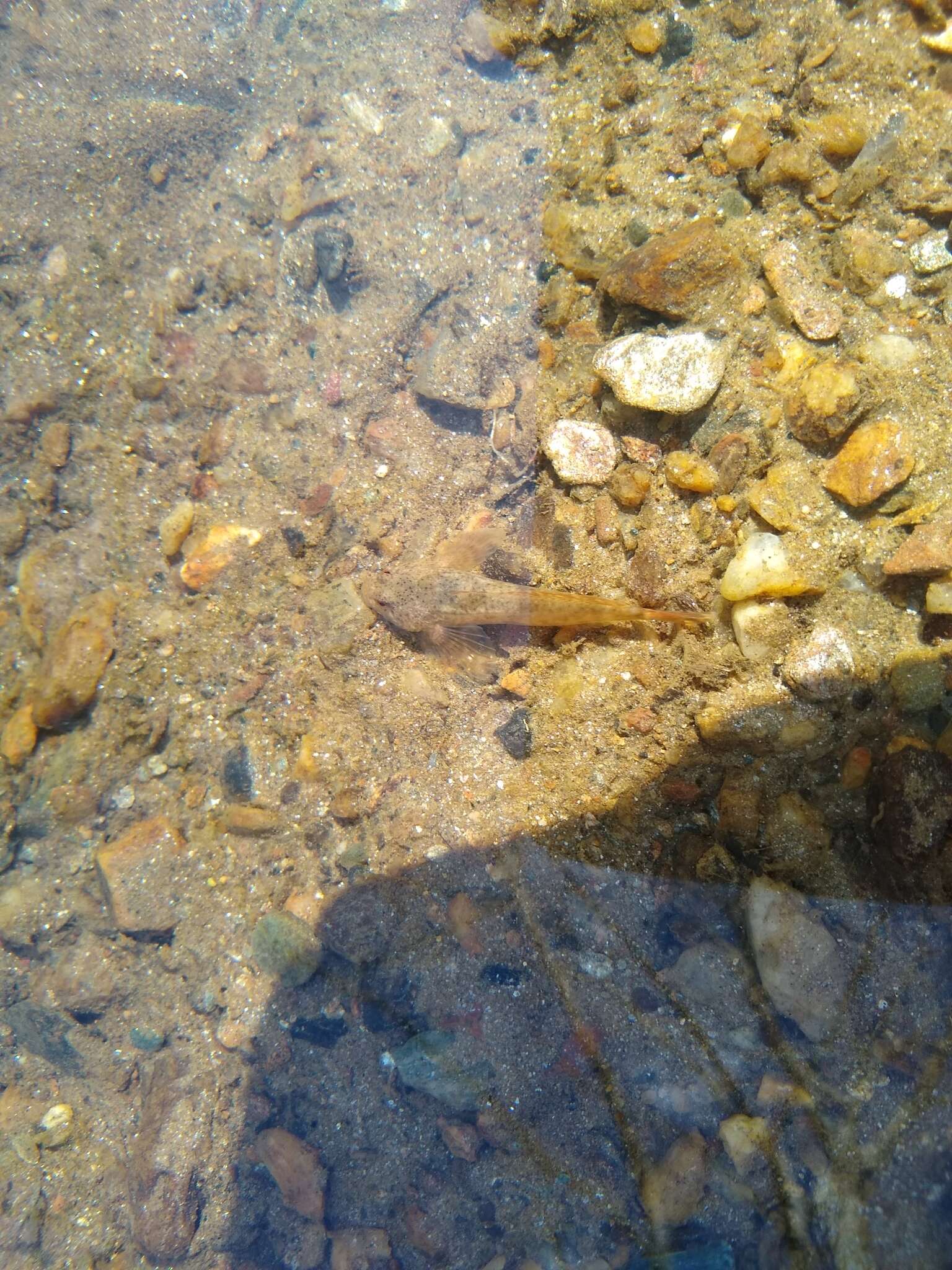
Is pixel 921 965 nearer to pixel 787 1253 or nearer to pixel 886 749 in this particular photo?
pixel 886 749

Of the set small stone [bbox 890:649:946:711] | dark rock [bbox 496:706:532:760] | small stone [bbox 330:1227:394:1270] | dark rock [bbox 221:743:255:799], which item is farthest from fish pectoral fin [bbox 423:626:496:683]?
small stone [bbox 330:1227:394:1270]

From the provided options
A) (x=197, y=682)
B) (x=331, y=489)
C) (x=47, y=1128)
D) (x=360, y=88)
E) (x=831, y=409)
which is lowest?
(x=47, y=1128)

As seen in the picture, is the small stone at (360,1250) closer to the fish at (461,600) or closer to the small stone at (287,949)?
the small stone at (287,949)

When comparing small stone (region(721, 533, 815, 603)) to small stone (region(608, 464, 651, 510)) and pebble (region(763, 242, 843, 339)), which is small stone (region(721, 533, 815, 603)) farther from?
pebble (region(763, 242, 843, 339))

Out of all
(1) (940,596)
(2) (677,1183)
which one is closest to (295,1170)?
(2) (677,1183)

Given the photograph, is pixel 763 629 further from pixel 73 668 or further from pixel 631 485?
pixel 73 668

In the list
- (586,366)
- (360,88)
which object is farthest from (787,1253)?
(360,88)
